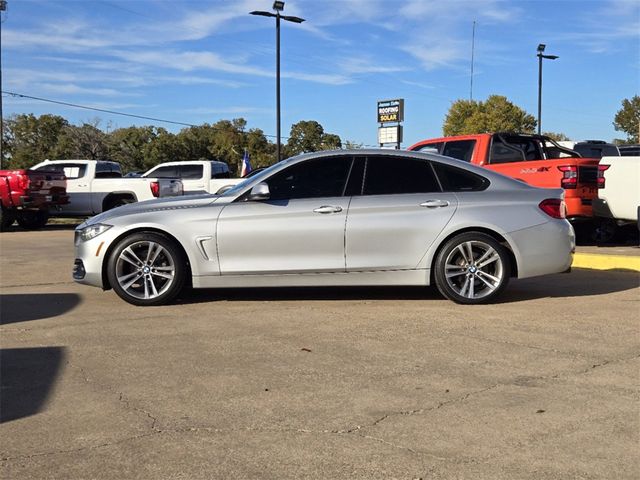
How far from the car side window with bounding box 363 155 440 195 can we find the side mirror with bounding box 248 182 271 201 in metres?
1.02

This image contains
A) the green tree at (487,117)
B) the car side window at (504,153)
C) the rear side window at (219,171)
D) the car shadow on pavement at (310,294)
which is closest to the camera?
the car shadow on pavement at (310,294)

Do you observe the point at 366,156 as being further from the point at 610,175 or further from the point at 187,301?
the point at 610,175

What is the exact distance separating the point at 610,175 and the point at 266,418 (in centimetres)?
883

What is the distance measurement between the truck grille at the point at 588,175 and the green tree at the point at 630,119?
7048 cm

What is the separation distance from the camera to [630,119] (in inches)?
2923

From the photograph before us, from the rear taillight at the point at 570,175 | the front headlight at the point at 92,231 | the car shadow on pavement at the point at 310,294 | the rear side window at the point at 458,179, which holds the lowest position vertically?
the car shadow on pavement at the point at 310,294

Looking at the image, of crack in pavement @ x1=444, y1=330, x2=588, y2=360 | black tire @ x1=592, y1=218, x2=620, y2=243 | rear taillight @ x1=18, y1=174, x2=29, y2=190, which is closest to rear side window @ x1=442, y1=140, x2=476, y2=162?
black tire @ x1=592, y1=218, x2=620, y2=243

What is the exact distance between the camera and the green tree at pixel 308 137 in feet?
287

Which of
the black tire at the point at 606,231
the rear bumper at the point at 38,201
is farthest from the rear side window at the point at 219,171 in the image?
the black tire at the point at 606,231

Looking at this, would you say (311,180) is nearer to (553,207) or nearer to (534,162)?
(553,207)

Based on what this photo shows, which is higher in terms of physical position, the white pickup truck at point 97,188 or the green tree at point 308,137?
the green tree at point 308,137

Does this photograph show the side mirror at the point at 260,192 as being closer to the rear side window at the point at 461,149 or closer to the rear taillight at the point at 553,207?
the rear taillight at the point at 553,207

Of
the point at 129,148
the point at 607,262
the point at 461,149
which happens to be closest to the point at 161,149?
the point at 129,148

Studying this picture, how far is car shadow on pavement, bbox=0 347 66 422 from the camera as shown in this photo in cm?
378
